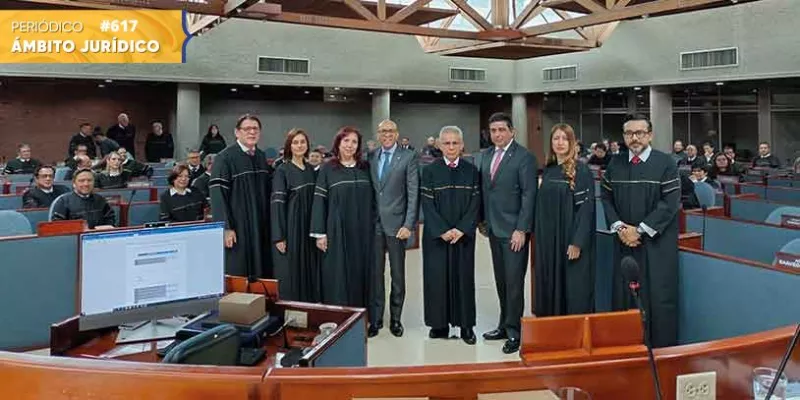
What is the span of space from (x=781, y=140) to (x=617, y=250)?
1212 cm

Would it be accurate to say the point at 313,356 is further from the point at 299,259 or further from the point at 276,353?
the point at 299,259

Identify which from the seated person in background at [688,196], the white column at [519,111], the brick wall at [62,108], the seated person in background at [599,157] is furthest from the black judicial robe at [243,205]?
the white column at [519,111]

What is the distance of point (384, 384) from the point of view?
1.09 metres

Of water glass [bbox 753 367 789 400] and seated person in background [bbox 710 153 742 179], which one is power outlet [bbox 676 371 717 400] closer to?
water glass [bbox 753 367 789 400]

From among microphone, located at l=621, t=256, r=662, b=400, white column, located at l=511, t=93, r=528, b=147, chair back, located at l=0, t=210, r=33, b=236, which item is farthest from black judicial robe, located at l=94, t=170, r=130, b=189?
white column, located at l=511, t=93, r=528, b=147

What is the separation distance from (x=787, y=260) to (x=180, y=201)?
427 cm

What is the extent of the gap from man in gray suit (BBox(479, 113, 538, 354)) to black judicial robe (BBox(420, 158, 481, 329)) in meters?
0.14

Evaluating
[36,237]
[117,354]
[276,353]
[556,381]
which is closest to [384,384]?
[556,381]

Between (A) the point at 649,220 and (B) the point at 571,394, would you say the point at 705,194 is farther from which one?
(B) the point at 571,394

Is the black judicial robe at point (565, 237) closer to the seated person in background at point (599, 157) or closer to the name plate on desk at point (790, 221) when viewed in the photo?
the name plate on desk at point (790, 221)

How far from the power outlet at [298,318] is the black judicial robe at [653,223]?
6.33ft

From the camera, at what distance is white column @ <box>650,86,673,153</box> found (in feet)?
45.4

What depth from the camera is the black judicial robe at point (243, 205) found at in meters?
3.74

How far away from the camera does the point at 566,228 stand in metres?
3.79
